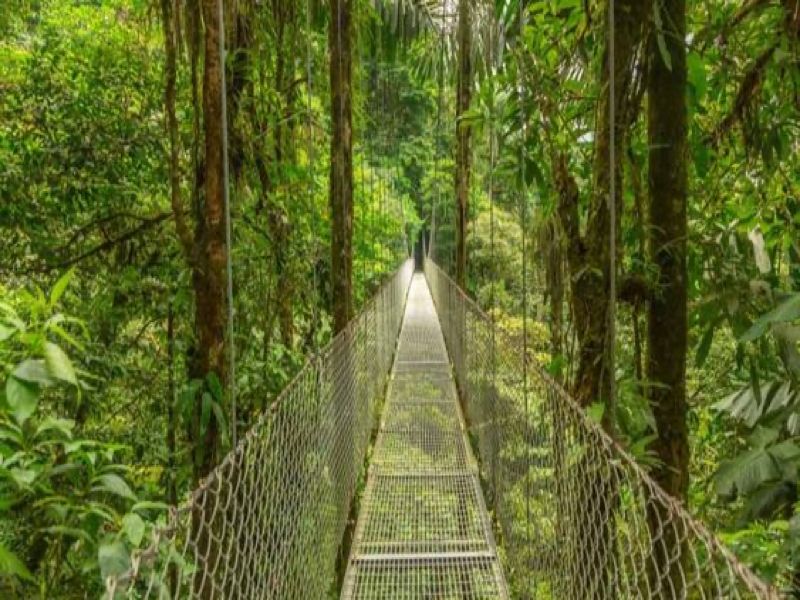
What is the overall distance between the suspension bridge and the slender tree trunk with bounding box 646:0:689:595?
169 mm

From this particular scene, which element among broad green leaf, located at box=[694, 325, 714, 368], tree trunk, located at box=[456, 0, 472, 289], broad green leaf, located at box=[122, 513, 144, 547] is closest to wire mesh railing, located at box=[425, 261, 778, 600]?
broad green leaf, located at box=[694, 325, 714, 368]

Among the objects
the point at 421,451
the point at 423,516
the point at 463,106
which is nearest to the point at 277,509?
the point at 423,516

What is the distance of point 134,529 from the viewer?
82 cm

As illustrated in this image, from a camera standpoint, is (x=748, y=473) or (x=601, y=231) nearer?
(x=748, y=473)

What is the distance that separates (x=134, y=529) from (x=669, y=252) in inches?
43.7

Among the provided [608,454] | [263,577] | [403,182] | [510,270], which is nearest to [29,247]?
[263,577]

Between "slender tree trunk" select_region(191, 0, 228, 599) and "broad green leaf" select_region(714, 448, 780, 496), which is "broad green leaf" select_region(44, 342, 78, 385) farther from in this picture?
"broad green leaf" select_region(714, 448, 780, 496)

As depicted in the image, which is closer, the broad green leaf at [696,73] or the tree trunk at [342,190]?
the broad green leaf at [696,73]

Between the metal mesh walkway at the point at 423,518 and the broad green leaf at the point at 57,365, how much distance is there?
1382 millimetres

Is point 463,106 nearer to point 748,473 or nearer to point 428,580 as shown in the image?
point 428,580

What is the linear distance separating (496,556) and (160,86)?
1.91m

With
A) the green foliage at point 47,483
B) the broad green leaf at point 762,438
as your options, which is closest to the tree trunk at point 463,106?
the broad green leaf at point 762,438

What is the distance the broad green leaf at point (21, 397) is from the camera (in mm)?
752

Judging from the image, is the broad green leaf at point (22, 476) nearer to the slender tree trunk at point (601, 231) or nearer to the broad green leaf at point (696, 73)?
the slender tree trunk at point (601, 231)
